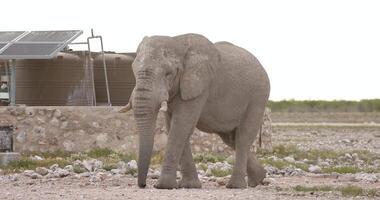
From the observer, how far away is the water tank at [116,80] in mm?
26812

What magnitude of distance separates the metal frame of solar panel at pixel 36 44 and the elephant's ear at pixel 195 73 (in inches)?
353

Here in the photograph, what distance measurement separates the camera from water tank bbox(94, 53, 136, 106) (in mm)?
26812

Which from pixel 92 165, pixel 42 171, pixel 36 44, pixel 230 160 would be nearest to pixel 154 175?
pixel 92 165

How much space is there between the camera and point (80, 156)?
2256 cm

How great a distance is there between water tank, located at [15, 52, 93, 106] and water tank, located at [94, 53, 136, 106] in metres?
0.50

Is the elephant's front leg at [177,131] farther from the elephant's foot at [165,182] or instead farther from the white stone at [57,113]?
the white stone at [57,113]

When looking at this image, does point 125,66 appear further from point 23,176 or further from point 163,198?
point 163,198

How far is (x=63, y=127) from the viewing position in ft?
79.3

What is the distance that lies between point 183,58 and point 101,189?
2201 millimetres

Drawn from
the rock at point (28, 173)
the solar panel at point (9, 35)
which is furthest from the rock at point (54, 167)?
the solar panel at point (9, 35)

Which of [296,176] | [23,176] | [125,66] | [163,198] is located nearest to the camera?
[163,198]

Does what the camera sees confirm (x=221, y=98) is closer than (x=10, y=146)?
Yes

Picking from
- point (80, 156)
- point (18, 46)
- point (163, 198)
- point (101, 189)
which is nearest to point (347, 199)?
point (163, 198)

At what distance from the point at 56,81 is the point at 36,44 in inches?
50.0
